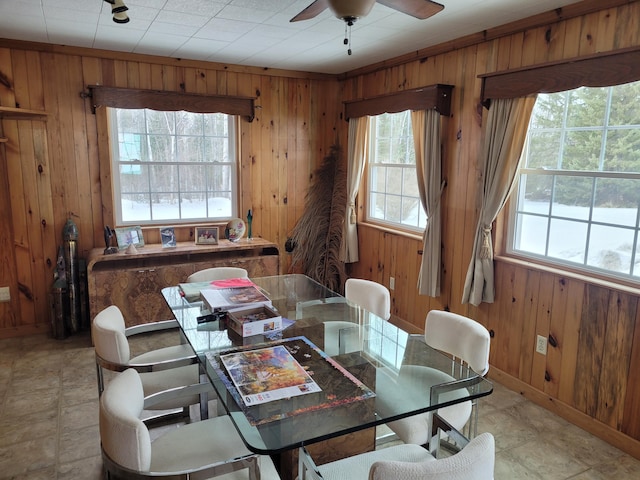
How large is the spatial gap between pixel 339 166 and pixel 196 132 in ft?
4.98

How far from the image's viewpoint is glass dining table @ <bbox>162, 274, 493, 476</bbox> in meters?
1.55

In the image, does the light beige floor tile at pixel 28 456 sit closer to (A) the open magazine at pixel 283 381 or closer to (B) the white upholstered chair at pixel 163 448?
(B) the white upholstered chair at pixel 163 448

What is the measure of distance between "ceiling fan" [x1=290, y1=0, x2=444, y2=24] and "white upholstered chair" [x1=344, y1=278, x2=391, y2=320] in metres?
→ 1.56

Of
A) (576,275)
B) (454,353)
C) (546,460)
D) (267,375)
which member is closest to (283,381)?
(267,375)

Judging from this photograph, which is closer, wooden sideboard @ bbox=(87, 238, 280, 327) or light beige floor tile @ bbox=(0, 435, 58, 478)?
light beige floor tile @ bbox=(0, 435, 58, 478)

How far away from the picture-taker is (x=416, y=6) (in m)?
2.12

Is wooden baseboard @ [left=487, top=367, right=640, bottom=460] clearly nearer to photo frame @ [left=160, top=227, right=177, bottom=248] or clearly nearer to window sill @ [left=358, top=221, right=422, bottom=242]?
window sill @ [left=358, top=221, right=422, bottom=242]

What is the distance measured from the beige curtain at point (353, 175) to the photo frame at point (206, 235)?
131 cm

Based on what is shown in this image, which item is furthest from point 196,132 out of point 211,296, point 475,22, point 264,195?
point 475,22

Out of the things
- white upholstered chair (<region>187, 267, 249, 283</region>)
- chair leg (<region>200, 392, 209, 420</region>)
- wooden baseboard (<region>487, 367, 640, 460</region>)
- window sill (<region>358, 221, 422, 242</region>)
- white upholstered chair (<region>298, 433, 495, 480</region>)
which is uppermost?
window sill (<region>358, 221, 422, 242</region>)

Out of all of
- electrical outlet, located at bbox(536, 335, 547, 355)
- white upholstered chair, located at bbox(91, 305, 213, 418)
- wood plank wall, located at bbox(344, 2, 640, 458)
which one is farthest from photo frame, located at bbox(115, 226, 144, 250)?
electrical outlet, located at bbox(536, 335, 547, 355)

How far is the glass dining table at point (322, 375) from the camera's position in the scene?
1.55 m

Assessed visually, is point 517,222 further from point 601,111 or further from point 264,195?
point 264,195

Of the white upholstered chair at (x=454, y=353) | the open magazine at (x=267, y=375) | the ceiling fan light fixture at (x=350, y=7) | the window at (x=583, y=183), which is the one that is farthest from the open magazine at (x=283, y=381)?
the window at (x=583, y=183)
